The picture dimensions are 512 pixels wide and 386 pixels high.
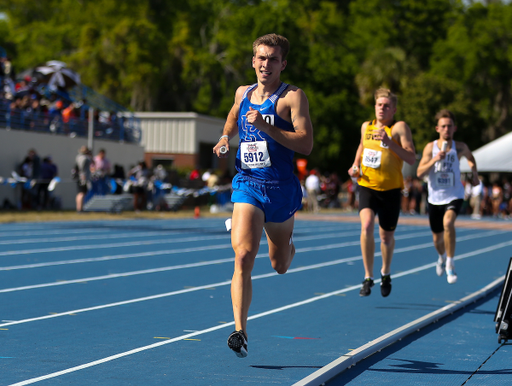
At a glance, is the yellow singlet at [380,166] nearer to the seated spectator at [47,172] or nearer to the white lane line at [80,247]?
the white lane line at [80,247]

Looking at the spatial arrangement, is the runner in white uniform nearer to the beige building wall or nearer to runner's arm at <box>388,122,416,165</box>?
runner's arm at <box>388,122,416,165</box>

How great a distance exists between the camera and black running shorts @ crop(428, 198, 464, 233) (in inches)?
347

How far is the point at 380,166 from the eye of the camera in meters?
7.79

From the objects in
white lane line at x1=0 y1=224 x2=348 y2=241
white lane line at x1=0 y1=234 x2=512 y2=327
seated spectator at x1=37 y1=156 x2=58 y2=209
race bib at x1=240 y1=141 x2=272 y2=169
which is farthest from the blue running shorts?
seated spectator at x1=37 y1=156 x2=58 y2=209

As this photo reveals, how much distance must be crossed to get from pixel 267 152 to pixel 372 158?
304 cm

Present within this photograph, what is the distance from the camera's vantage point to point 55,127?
26.1 m

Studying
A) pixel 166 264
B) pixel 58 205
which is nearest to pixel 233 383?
pixel 166 264

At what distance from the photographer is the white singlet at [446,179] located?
8828mm

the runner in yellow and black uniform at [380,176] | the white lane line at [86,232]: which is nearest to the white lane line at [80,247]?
the white lane line at [86,232]

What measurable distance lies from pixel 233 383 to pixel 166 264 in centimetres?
686

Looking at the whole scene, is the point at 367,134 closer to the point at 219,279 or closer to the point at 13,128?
the point at 219,279

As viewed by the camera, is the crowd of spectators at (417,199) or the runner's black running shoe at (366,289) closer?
the runner's black running shoe at (366,289)

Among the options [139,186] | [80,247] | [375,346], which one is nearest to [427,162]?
[375,346]

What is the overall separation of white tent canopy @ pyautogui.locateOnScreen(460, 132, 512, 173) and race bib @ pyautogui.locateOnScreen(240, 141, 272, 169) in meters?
27.2
